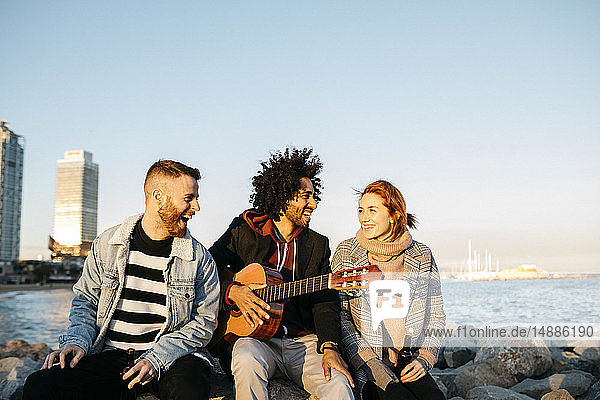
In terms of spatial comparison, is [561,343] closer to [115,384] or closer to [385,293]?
[385,293]

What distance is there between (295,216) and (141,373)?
1.90 meters

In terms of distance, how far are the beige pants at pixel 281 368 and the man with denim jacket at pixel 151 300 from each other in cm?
25

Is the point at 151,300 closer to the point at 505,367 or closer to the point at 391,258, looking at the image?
the point at 391,258

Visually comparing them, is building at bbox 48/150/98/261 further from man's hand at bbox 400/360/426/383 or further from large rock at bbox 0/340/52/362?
man's hand at bbox 400/360/426/383

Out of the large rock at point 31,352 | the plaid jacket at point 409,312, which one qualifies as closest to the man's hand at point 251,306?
the plaid jacket at point 409,312

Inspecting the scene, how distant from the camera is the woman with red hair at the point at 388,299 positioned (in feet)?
13.2

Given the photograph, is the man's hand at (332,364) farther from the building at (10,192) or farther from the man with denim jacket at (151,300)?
the building at (10,192)

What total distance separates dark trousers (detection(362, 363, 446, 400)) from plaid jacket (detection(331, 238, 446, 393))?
12 centimetres

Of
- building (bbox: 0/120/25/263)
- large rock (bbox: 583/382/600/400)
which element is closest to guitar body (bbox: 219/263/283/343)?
large rock (bbox: 583/382/600/400)

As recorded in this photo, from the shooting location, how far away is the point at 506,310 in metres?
30.8

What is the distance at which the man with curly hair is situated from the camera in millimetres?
3688

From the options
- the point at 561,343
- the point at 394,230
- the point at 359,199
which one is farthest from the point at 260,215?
the point at 561,343

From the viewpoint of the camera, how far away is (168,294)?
146 inches

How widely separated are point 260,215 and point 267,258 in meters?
0.44
